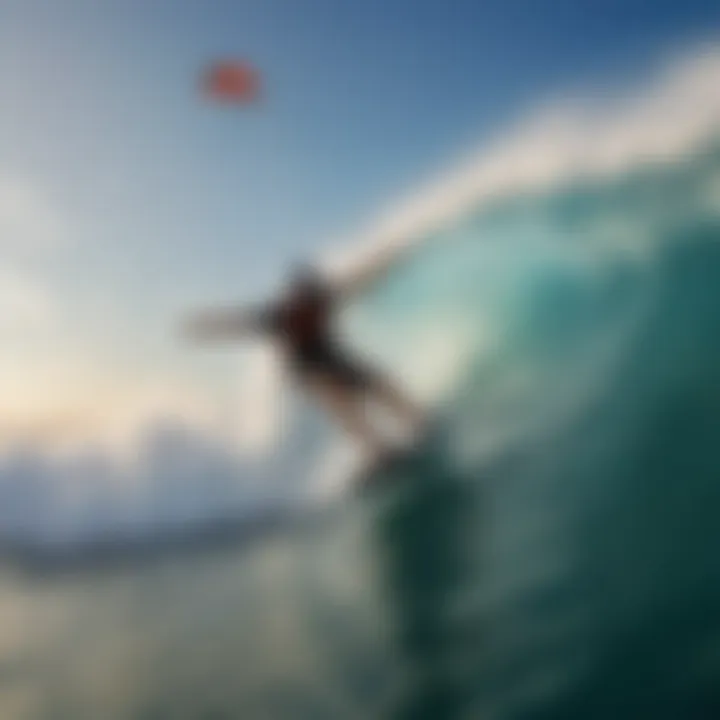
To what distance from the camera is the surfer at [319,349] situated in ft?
3.96

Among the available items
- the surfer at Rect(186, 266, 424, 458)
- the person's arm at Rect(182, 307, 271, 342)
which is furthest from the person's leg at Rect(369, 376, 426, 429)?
the person's arm at Rect(182, 307, 271, 342)

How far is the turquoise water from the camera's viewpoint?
1146 millimetres

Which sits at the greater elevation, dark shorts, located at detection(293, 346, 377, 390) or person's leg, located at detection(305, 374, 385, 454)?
dark shorts, located at detection(293, 346, 377, 390)

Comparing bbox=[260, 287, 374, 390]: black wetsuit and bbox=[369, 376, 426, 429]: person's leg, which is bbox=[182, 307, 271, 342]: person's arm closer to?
bbox=[260, 287, 374, 390]: black wetsuit

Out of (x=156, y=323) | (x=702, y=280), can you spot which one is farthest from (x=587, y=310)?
(x=156, y=323)

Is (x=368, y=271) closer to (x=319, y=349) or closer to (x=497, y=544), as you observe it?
(x=319, y=349)

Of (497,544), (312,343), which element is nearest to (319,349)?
(312,343)

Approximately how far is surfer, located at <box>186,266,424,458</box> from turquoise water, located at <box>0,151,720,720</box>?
31 millimetres

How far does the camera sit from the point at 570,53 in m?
1.31

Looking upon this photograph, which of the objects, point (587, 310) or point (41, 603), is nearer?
point (41, 603)

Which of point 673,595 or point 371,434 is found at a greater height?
point 371,434

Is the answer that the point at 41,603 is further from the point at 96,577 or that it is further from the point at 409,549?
the point at 409,549

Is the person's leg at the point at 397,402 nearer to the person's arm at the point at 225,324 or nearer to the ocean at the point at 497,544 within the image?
the ocean at the point at 497,544

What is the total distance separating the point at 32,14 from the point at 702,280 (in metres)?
0.72
